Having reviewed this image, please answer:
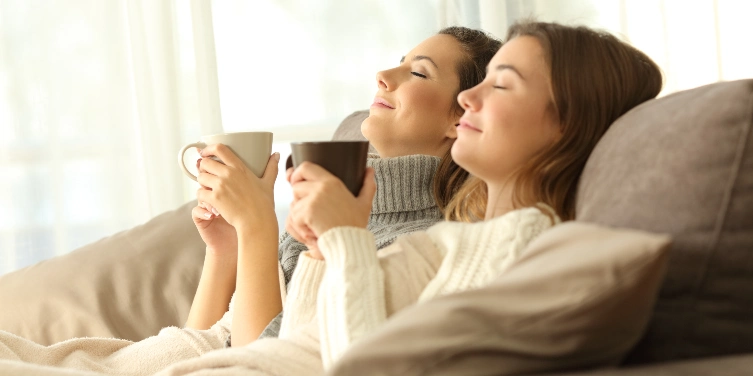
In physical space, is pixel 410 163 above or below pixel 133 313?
above

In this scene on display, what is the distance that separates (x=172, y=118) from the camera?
2.93 m

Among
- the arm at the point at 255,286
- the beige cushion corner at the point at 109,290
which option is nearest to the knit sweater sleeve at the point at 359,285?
the arm at the point at 255,286

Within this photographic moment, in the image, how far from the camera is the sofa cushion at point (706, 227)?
883mm

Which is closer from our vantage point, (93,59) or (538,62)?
(538,62)

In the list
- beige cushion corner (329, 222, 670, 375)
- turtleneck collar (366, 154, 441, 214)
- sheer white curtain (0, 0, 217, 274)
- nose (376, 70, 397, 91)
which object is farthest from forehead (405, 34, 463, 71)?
sheer white curtain (0, 0, 217, 274)

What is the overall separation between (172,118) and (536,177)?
198 centimetres

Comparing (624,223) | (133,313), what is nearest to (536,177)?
(624,223)

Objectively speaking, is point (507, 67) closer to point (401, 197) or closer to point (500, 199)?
point (500, 199)

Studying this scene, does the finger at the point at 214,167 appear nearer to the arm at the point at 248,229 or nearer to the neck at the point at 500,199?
the arm at the point at 248,229

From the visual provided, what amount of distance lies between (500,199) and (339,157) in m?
0.30

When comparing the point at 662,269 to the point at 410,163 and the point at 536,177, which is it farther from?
the point at 410,163

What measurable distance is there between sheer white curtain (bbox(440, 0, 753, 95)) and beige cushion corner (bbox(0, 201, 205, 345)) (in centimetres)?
153

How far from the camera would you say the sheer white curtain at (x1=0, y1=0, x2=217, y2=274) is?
2.88m

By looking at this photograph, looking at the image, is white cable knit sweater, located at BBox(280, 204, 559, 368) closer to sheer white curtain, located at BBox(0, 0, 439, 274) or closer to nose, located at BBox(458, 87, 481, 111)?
nose, located at BBox(458, 87, 481, 111)
